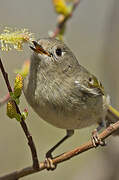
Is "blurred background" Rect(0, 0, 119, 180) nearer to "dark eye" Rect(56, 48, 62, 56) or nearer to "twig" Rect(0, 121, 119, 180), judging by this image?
"dark eye" Rect(56, 48, 62, 56)

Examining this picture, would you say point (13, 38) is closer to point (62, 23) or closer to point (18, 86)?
point (18, 86)

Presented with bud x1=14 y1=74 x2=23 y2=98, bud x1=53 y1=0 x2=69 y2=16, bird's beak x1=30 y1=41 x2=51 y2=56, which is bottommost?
bud x1=14 y1=74 x2=23 y2=98

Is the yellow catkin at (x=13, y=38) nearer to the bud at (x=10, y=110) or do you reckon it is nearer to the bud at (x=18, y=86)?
the bud at (x=18, y=86)

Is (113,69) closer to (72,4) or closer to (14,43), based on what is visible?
(72,4)

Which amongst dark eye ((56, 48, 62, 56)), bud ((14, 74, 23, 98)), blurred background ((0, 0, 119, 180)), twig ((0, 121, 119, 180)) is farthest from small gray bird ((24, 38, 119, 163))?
bud ((14, 74, 23, 98))

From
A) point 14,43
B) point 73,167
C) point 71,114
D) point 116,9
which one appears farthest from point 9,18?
point 14,43

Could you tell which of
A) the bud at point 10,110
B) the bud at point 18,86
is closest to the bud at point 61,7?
the bud at point 18,86
